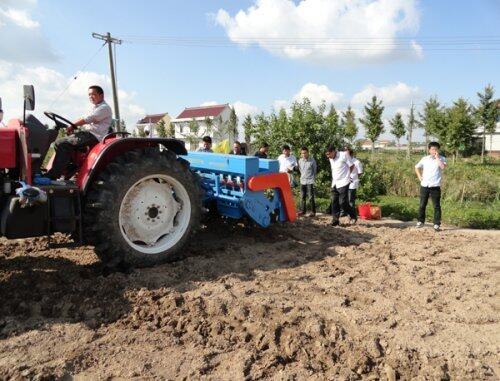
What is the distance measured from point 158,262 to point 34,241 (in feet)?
6.02

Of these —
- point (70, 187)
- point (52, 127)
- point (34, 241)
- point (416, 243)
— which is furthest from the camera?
point (416, 243)

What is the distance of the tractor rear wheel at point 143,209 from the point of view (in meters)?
4.28

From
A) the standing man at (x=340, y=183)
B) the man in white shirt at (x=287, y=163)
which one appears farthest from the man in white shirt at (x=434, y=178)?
the man in white shirt at (x=287, y=163)

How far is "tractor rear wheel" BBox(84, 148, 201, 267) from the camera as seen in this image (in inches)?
169

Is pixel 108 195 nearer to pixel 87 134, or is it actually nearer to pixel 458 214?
pixel 87 134

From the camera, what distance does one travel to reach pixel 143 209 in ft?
15.4

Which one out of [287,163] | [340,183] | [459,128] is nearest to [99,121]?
[340,183]

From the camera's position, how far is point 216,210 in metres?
6.36

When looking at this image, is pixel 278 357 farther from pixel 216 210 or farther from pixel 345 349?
pixel 216 210

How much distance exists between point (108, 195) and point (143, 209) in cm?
51

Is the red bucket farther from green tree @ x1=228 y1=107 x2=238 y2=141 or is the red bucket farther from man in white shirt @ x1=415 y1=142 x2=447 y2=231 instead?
green tree @ x1=228 y1=107 x2=238 y2=141

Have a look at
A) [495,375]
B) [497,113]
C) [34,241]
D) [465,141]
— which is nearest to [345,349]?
[495,375]

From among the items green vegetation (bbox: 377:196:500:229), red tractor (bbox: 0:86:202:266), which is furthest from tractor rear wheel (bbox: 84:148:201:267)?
green vegetation (bbox: 377:196:500:229)

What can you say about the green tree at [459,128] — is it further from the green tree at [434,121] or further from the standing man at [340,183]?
the standing man at [340,183]
